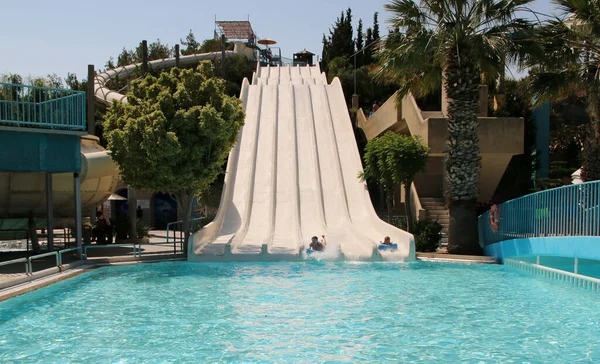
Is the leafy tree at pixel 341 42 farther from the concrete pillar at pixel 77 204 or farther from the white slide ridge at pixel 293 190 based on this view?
the concrete pillar at pixel 77 204

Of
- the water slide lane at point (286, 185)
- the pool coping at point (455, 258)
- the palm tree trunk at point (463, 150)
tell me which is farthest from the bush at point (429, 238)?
the water slide lane at point (286, 185)

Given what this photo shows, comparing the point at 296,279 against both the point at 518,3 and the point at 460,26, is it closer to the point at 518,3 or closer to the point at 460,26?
the point at 460,26

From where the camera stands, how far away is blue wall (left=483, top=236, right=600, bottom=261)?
945cm

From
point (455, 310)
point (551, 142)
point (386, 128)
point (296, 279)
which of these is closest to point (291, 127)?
point (386, 128)

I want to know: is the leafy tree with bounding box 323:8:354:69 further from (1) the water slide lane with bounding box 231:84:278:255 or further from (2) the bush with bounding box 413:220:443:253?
(2) the bush with bounding box 413:220:443:253

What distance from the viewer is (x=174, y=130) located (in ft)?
48.1

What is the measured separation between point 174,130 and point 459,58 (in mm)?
7059

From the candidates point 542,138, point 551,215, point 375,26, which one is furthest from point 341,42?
point 551,215

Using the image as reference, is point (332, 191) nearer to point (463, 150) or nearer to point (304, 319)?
point (463, 150)

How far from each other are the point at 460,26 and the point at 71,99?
29.7 feet

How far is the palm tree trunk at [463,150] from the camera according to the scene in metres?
14.6

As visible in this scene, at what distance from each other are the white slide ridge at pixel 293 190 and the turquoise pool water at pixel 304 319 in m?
2.80

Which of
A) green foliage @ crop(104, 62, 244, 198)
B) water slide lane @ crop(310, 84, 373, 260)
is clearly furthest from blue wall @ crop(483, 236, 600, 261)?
green foliage @ crop(104, 62, 244, 198)

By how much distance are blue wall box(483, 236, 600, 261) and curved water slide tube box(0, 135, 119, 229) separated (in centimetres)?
1054
